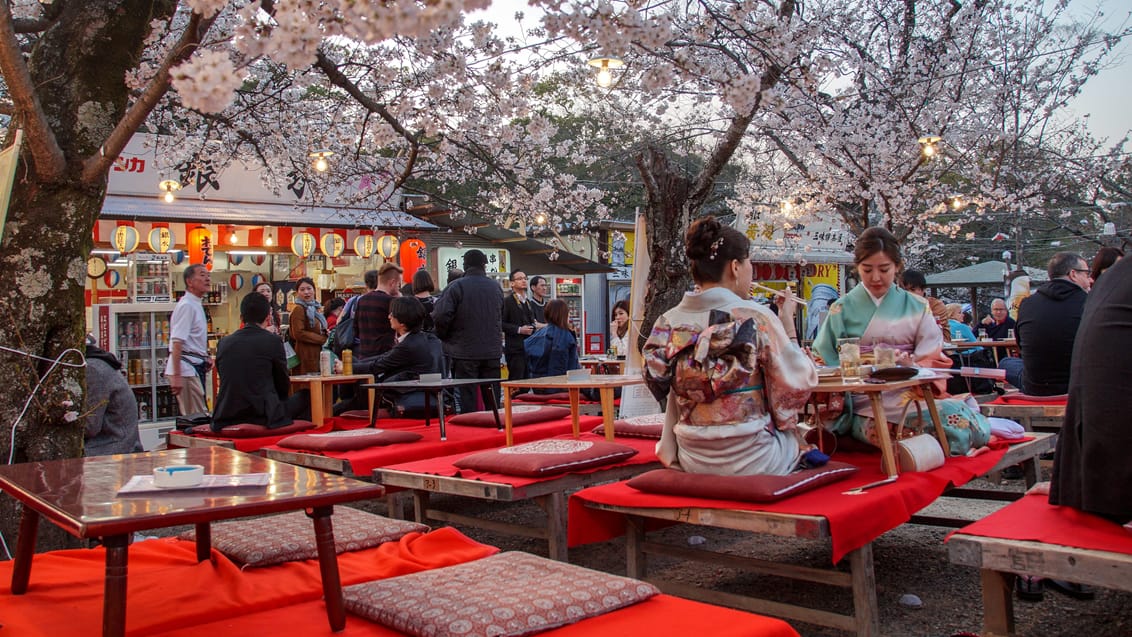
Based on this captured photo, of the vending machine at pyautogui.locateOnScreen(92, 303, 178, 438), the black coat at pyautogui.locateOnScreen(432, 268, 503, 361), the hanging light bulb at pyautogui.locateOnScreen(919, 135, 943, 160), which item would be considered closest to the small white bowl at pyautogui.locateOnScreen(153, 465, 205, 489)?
the black coat at pyautogui.locateOnScreen(432, 268, 503, 361)

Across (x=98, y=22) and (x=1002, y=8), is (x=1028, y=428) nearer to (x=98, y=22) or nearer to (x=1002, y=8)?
(x=98, y=22)

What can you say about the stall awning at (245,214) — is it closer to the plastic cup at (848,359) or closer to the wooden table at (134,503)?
the plastic cup at (848,359)

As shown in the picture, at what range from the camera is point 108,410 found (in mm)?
5766

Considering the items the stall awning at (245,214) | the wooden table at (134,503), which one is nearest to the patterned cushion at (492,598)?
the wooden table at (134,503)

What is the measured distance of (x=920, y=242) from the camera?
20.0 metres

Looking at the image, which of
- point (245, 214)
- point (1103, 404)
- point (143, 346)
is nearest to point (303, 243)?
point (245, 214)

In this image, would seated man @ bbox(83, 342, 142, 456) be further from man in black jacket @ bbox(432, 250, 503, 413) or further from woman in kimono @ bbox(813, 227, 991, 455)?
woman in kimono @ bbox(813, 227, 991, 455)

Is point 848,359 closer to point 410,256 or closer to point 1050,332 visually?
point 1050,332

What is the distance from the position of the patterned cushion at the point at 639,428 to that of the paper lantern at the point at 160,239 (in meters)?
6.65

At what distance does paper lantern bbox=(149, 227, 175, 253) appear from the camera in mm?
10531

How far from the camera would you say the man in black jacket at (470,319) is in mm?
8812

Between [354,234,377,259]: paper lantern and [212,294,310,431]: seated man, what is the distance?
4938 millimetres

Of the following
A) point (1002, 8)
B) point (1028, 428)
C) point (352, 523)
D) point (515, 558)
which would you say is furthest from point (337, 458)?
point (1002, 8)

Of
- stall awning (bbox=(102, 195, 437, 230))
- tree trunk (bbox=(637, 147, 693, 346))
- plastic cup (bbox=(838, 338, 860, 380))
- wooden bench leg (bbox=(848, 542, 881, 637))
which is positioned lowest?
wooden bench leg (bbox=(848, 542, 881, 637))
